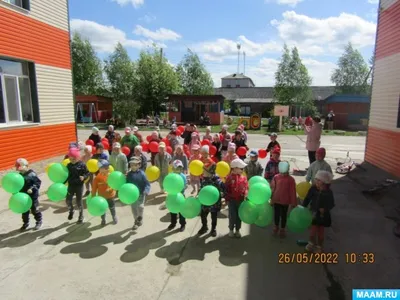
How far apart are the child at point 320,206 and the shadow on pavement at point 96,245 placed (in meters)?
3.27

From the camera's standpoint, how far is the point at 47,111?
10969 mm

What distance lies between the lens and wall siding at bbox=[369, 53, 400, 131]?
31.7 ft

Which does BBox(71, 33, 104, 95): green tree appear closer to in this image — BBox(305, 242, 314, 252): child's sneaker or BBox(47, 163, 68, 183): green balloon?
BBox(47, 163, 68, 183): green balloon

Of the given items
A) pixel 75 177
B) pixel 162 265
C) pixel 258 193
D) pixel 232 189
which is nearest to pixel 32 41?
pixel 75 177

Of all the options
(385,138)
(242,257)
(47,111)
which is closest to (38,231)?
(242,257)

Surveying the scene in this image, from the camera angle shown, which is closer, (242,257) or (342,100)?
(242,257)

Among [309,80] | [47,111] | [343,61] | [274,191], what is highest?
[343,61]

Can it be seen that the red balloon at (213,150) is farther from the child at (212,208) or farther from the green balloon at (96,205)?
the green balloon at (96,205)

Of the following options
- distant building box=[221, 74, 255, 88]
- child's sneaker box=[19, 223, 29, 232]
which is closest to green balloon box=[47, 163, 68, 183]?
child's sneaker box=[19, 223, 29, 232]

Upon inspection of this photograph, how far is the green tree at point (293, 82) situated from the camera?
117 feet

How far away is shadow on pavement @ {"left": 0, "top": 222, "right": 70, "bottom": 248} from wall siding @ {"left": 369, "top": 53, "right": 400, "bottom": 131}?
406 inches

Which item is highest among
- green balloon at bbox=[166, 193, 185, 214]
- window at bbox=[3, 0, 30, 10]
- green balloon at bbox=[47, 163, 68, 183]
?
window at bbox=[3, 0, 30, 10]

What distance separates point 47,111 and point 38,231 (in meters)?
6.66

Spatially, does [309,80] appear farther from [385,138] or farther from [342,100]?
[385,138]
